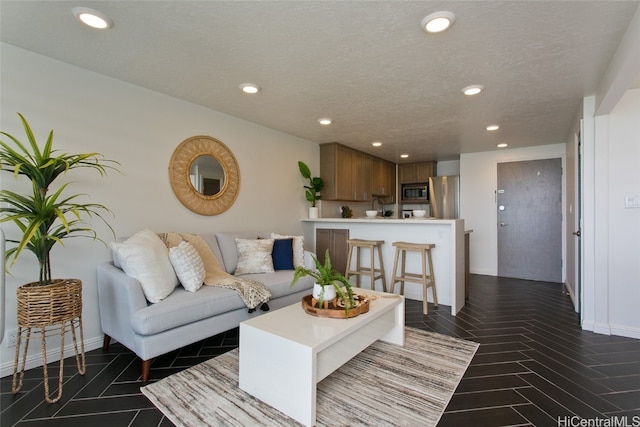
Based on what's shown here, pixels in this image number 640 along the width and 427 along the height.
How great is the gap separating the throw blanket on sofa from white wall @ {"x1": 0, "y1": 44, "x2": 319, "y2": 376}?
0.99 feet

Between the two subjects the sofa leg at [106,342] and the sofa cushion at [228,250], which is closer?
the sofa leg at [106,342]

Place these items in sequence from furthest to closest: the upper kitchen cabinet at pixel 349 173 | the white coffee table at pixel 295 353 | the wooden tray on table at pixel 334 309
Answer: the upper kitchen cabinet at pixel 349 173 < the wooden tray on table at pixel 334 309 < the white coffee table at pixel 295 353

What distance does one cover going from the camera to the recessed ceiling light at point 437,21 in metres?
1.74

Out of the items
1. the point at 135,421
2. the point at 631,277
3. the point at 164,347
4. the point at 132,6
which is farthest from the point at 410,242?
the point at 132,6

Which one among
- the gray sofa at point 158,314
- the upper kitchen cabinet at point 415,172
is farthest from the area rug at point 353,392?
the upper kitchen cabinet at point 415,172

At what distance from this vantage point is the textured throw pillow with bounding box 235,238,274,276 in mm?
3215

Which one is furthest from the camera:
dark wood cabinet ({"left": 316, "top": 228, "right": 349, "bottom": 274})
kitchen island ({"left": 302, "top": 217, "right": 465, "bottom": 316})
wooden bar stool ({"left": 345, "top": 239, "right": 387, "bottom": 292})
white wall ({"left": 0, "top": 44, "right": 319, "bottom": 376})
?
dark wood cabinet ({"left": 316, "top": 228, "right": 349, "bottom": 274})

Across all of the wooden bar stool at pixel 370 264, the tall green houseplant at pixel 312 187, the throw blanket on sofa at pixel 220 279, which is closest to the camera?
the throw blanket on sofa at pixel 220 279

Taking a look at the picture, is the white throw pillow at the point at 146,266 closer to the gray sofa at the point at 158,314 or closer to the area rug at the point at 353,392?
the gray sofa at the point at 158,314

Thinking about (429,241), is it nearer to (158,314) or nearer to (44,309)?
(158,314)

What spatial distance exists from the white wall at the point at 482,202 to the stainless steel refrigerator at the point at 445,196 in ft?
0.46

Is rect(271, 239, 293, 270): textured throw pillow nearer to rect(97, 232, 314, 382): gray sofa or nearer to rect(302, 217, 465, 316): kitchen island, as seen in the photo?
rect(97, 232, 314, 382): gray sofa

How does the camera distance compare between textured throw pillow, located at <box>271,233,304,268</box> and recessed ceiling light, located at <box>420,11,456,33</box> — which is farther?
textured throw pillow, located at <box>271,233,304,268</box>

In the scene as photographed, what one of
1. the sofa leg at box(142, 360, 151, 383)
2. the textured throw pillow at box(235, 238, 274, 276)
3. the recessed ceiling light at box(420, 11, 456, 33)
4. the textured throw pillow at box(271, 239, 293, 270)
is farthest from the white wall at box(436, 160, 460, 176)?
the sofa leg at box(142, 360, 151, 383)
